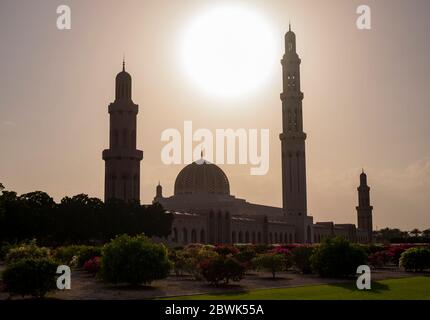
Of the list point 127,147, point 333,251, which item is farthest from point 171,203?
point 333,251

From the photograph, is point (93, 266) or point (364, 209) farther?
point (364, 209)

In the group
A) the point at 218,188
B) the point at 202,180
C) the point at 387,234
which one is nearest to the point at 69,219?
the point at 202,180

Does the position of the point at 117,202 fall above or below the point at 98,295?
above

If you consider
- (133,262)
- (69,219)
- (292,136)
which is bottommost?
(133,262)

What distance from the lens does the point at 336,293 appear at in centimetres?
2112

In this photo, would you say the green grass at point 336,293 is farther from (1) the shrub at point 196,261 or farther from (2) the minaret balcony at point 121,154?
(2) the minaret balcony at point 121,154

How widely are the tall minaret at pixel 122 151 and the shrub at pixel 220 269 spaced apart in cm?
5616

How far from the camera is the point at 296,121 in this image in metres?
102

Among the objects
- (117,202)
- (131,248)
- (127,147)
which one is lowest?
(131,248)

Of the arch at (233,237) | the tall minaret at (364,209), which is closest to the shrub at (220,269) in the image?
the arch at (233,237)

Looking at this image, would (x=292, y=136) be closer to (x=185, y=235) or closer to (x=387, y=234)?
(x=185, y=235)

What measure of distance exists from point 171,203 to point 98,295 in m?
80.4

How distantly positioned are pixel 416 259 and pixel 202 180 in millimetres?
71284

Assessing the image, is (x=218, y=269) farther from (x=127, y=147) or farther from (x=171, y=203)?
(x=171, y=203)
